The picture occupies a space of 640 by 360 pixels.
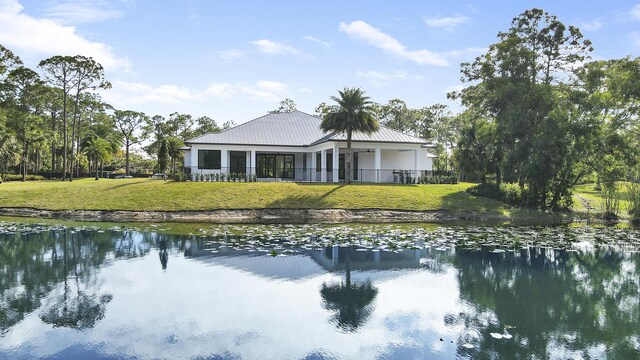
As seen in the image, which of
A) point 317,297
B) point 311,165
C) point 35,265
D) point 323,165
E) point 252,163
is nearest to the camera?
point 317,297

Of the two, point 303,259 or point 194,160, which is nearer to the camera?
point 303,259

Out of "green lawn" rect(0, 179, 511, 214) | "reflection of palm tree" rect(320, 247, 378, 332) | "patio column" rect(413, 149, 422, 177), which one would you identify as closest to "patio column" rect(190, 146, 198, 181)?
"green lawn" rect(0, 179, 511, 214)

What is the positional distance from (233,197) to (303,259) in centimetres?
1481

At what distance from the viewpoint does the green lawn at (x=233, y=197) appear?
2608cm

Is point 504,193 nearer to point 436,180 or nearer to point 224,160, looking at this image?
point 436,180

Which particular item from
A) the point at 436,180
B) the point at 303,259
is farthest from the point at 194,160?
the point at 303,259

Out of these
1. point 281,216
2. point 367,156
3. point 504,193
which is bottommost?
point 281,216

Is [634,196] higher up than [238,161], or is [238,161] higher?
[238,161]

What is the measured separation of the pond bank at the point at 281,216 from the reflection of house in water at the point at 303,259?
907cm

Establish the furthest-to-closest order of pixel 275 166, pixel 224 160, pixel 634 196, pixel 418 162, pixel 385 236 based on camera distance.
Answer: pixel 275 166 < pixel 418 162 < pixel 224 160 < pixel 634 196 < pixel 385 236

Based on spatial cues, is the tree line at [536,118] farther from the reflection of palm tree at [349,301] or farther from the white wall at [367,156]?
the reflection of palm tree at [349,301]

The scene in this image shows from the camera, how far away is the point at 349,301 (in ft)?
30.7

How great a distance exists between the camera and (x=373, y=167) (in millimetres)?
38562

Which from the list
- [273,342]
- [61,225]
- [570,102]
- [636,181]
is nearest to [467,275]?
[273,342]
